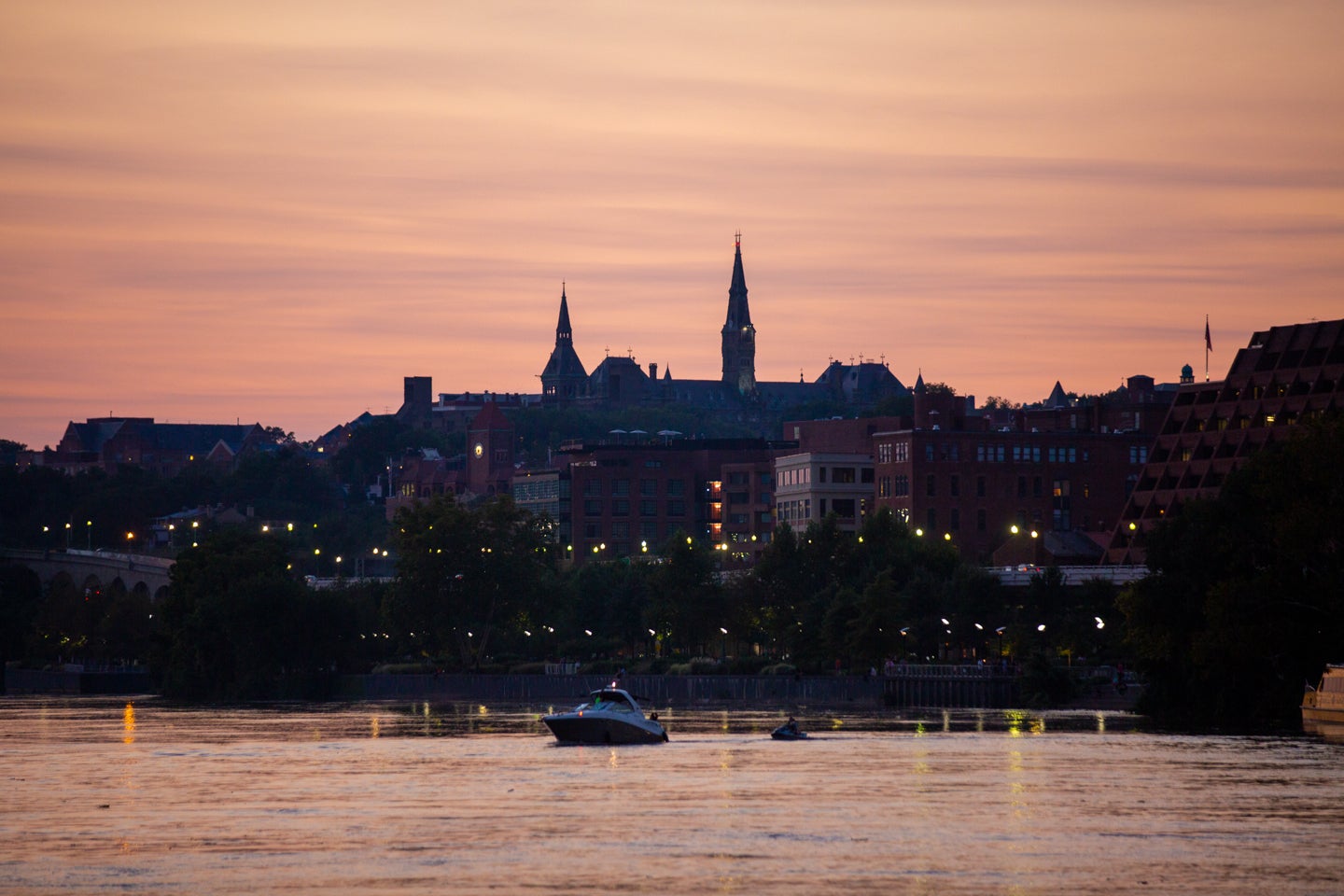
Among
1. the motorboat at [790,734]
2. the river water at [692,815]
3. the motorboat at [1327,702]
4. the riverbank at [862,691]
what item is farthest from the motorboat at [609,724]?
the riverbank at [862,691]

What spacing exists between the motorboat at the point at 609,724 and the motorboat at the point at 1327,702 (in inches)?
1362

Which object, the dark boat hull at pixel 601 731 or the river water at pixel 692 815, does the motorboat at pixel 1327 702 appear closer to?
the river water at pixel 692 815

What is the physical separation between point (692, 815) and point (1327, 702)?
165 feet

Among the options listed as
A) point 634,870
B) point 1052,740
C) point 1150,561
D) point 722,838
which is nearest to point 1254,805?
point 722,838

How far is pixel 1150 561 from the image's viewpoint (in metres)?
129

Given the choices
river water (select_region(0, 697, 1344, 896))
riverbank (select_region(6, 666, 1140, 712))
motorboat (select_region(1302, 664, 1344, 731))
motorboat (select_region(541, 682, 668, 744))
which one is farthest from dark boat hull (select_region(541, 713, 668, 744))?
riverbank (select_region(6, 666, 1140, 712))

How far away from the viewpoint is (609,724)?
370 feet

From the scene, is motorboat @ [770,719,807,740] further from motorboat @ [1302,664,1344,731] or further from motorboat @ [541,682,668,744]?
motorboat @ [1302,664,1344,731]

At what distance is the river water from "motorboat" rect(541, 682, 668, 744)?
4.75ft

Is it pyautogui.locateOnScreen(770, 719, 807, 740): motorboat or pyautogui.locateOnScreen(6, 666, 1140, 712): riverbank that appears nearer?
pyautogui.locateOnScreen(770, 719, 807, 740): motorboat

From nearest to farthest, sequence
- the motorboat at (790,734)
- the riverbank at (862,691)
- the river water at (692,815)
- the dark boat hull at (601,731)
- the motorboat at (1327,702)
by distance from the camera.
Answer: the river water at (692,815), the motorboat at (1327,702), the dark boat hull at (601,731), the motorboat at (790,734), the riverbank at (862,691)

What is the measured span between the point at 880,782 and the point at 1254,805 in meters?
16.7

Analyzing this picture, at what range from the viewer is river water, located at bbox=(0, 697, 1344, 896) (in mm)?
59625

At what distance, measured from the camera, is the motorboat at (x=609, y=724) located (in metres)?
113
